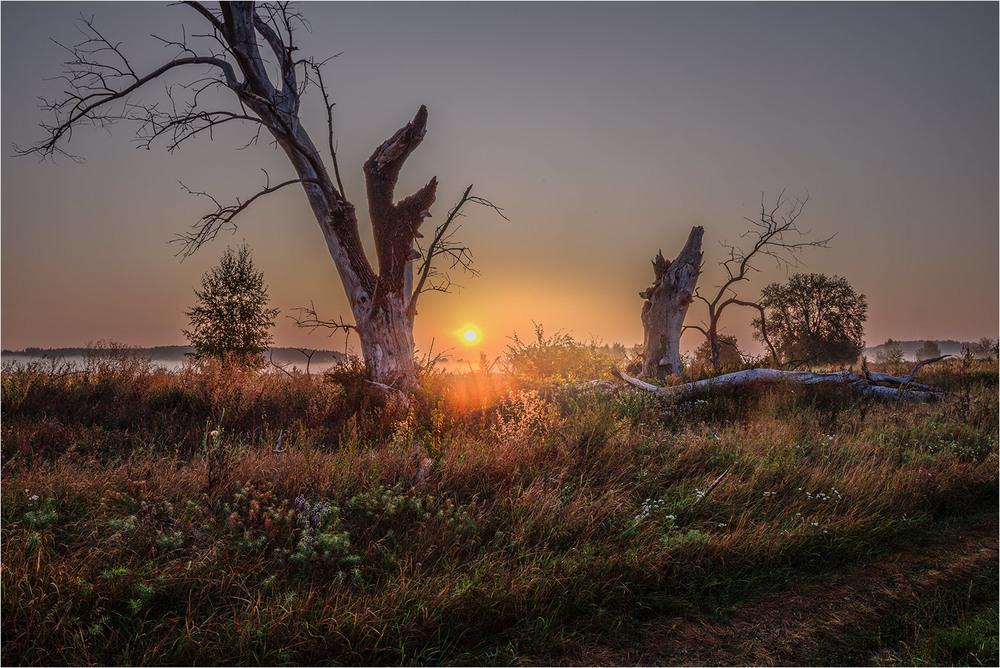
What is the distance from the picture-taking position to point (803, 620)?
3.76 metres

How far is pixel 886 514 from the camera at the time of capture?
17.9 ft

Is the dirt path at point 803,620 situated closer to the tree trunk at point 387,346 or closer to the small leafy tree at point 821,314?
the tree trunk at point 387,346

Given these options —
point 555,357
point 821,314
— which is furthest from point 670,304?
point 821,314

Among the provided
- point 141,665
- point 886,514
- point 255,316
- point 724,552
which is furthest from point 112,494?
point 255,316

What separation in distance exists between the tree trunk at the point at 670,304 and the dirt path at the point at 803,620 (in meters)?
13.0

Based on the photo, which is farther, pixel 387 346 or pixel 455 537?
pixel 387 346

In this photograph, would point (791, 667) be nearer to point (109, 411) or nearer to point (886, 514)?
point (886, 514)

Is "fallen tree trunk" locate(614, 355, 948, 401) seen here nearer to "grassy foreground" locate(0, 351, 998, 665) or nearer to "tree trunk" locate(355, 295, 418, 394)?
"grassy foreground" locate(0, 351, 998, 665)

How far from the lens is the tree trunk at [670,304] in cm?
1773

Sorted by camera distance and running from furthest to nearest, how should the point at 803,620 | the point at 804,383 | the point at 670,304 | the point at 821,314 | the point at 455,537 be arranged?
the point at 821,314 → the point at 670,304 → the point at 804,383 → the point at 455,537 → the point at 803,620

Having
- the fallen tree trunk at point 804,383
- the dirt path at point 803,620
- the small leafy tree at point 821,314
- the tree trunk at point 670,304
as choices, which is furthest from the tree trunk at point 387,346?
the small leafy tree at point 821,314

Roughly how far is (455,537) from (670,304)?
15045 millimetres

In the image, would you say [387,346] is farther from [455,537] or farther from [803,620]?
[803,620]

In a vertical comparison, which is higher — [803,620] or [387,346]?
[387,346]
